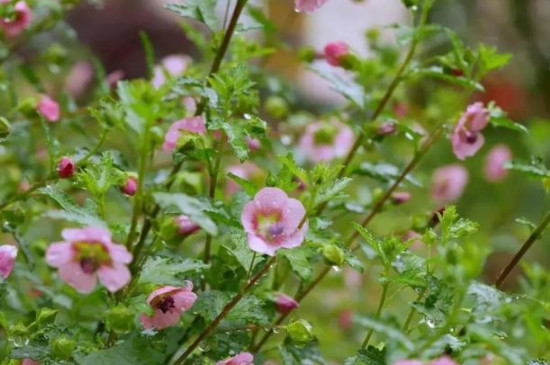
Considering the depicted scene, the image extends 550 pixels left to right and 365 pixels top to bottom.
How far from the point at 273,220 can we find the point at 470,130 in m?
0.30

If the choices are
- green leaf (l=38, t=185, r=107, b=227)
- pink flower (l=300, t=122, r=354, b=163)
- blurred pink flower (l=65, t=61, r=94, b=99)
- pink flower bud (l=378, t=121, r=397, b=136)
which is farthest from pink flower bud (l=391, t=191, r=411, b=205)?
blurred pink flower (l=65, t=61, r=94, b=99)

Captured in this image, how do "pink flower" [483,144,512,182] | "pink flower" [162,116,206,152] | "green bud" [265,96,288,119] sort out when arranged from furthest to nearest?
1. "pink flower" [483,144,512,182]
2. "green bud" [265,96,288,119]
3. "pink flower" [162,116,206,152]

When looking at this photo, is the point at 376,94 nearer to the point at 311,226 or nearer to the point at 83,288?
the point at 311,226

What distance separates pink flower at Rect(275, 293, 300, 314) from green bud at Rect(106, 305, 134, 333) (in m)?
0.17

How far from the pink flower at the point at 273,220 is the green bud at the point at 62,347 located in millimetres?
153

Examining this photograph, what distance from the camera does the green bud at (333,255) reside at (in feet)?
2.13

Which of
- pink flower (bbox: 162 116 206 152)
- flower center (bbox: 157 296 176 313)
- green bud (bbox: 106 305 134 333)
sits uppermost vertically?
pink flower (bbox: 162 116 206 152)

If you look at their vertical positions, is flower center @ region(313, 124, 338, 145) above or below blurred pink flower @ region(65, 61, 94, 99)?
above

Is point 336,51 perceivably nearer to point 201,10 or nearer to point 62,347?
point 201,10

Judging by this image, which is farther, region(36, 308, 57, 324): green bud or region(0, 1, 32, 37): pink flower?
region(0, 1, 32, 37): pink flower

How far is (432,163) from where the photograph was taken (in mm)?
1937

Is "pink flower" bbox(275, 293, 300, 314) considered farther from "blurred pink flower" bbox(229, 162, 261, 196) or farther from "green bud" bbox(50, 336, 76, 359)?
"blurred pink flower" bbox(229, 162, 261, 196)

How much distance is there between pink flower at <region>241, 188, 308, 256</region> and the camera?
627mm

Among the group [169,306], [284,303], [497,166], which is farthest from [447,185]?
[169,306]
